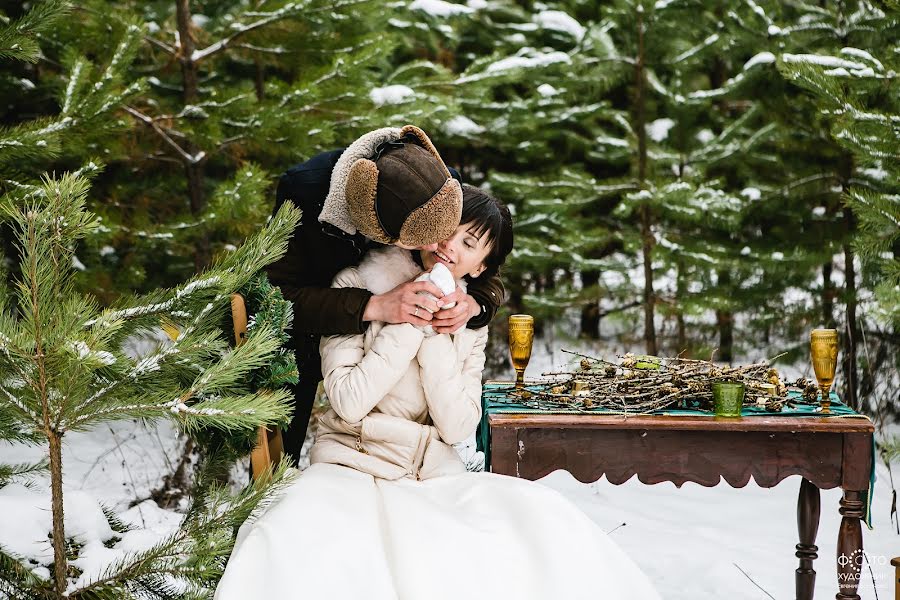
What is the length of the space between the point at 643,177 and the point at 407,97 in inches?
79.8

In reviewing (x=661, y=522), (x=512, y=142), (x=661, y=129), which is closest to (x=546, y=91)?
(x=512, y=142)

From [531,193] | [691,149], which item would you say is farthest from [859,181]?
[531,193]

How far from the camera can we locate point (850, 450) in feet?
8.16

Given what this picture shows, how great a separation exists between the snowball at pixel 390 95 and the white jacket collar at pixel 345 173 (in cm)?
252

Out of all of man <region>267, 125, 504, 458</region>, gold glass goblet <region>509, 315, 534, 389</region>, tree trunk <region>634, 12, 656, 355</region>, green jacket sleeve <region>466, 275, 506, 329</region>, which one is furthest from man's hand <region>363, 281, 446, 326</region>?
tree trunk <region>634, 12, 656, 355</region>

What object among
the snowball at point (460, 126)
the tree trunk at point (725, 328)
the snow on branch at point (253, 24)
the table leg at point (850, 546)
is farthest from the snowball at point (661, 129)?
the table leg at point (850, 546)

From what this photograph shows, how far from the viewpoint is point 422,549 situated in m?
1.83

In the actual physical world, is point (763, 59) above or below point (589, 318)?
above


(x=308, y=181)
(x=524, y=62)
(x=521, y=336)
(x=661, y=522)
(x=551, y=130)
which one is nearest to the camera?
(x=308, y=181)

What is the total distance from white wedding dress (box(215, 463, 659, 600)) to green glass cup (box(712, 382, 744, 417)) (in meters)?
0.76

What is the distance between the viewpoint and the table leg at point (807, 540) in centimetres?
299

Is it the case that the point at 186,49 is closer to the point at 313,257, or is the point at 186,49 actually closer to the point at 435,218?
the point at 313,257

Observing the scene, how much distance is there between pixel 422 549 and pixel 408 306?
2.22 feet

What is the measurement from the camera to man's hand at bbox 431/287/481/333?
2.26m
